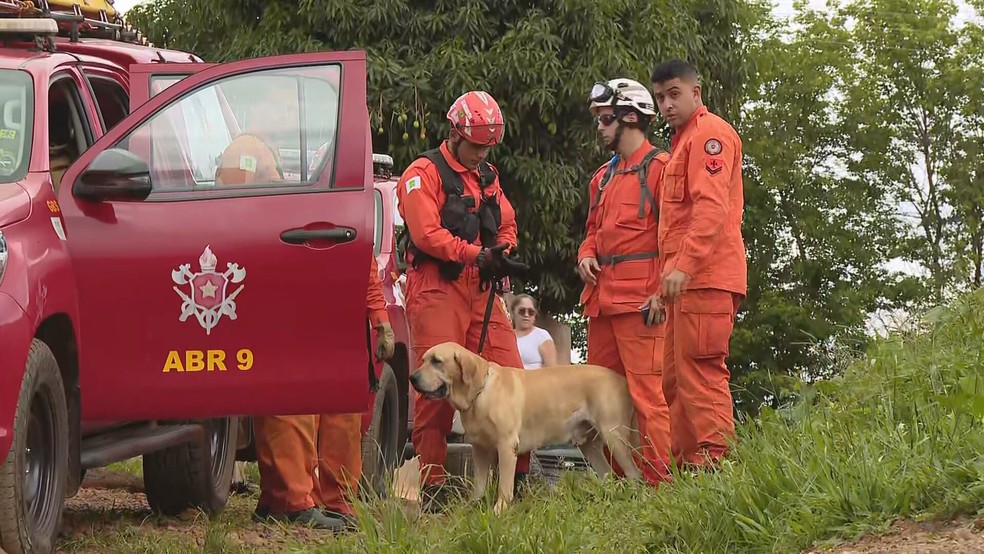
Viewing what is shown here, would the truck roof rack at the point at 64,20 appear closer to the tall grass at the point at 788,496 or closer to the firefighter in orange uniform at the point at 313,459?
the firefighter in orange uniform at the point at 313,459

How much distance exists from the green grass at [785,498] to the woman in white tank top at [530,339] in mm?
4847

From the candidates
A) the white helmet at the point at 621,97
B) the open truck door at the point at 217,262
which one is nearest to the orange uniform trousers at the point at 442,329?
the white helmet at the point at 621,97

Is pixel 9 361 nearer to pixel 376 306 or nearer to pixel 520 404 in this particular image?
pixel 376 306

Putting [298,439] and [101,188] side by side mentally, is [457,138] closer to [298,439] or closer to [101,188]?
[298,439]

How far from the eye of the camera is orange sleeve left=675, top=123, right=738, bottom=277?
682 centimetres

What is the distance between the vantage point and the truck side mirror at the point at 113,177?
Answer: 585 centimetres

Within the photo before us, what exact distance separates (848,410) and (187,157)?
2737 millimetres

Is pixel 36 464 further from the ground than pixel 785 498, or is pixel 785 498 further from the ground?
pixel 785 498

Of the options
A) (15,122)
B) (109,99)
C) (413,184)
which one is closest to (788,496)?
(15,122)

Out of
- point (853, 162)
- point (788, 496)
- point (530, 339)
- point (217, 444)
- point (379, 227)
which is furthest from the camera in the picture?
point (853, 162)

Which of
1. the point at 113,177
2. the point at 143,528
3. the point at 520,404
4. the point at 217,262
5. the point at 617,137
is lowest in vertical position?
the point at 143,528

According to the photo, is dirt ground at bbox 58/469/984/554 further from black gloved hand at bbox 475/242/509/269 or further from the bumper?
black gloved hand at bbox 475/242/509/269

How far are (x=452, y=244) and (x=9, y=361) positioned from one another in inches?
118

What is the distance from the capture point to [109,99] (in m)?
7.40
